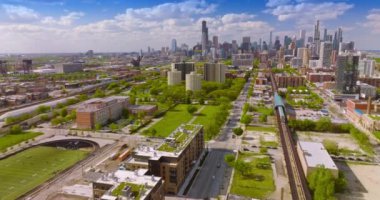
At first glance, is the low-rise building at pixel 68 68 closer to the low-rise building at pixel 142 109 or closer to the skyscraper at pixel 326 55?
the low-rise building at pixel 142 109

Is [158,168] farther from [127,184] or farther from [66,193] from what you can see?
[66,193]

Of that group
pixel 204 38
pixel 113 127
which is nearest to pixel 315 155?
pixel 113 127

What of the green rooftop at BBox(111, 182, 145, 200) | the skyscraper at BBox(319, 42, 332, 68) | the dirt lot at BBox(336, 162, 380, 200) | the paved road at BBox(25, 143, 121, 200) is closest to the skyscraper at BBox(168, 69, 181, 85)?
the paved road at BBox(25, 143, 121, 200)

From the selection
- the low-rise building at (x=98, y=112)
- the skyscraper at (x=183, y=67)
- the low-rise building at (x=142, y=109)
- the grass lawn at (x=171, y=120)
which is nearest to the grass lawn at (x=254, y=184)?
the grass lawn at (x=171, y=120)

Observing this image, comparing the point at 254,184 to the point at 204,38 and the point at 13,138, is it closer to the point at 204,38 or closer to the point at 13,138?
the point at 13,138

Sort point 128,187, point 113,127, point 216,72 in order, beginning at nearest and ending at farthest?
point 128,187, point 113,127, point 216,72

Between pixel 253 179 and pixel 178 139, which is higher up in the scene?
pixel 178 139
